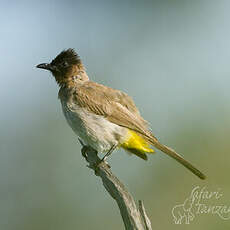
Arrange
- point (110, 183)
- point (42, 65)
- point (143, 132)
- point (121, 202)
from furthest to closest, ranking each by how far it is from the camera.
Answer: point (42, 65) < point (143, 132) < point (110, 183) < point (121, 202)

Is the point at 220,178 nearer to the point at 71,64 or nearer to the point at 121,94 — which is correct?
the point at 121,94

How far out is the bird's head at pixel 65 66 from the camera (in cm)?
554

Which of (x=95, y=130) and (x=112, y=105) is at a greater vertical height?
(x=112, y=105)

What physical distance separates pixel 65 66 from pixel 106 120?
88 cm

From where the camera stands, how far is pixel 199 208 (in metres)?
4.73

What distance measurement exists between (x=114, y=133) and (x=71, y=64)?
3.43ft

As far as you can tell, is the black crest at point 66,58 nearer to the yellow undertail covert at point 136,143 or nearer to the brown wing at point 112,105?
the brown wing at point 112,105

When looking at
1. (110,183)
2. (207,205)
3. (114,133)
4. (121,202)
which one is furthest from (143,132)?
(121,202)

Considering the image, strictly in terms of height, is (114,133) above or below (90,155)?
above

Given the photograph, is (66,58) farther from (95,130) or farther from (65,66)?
(95,130)

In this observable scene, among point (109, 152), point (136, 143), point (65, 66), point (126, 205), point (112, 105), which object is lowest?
point (126, 205)

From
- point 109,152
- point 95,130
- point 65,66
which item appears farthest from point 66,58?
point 109,152

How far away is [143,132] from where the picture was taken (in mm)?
4789

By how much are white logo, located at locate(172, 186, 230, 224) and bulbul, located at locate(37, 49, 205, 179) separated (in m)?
0.55
